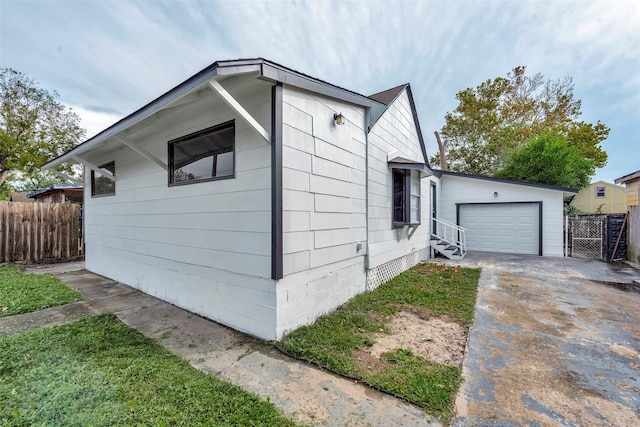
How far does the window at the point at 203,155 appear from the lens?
3.63 m

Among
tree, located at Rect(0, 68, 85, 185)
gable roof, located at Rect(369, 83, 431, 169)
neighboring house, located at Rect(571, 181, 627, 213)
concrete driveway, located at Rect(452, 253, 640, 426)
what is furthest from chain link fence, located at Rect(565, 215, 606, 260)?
tree, located at Rect(0, 68, 85, 185)

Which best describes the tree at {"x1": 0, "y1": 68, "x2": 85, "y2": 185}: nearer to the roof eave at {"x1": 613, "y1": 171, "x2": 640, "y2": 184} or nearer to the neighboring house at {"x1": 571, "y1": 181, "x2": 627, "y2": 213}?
the roof eave at {"x1": 613, "y1": 171, "x2": 640, "y2": 184}

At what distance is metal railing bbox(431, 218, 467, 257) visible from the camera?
30.7 feet

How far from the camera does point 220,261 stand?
3.62 metres

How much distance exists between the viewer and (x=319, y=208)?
12.2 ft

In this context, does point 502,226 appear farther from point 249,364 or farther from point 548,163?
point 249,364

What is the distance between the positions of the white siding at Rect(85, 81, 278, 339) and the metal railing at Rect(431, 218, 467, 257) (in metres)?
7.73

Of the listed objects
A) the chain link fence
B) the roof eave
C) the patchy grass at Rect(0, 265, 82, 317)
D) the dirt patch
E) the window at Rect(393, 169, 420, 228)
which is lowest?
the dirt patch

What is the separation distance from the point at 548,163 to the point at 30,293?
17114 millimetres

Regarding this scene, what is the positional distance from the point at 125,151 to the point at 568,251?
13.8 metres

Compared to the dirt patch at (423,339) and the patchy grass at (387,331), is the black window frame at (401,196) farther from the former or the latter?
the dirt patch at (423,339)

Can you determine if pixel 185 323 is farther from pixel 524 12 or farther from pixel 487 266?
pixel 524 12

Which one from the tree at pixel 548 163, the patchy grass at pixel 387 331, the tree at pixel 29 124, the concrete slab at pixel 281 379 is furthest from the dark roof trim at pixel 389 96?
the tree at pixel 29 124

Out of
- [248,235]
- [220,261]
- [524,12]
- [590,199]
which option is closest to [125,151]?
[220,261]
